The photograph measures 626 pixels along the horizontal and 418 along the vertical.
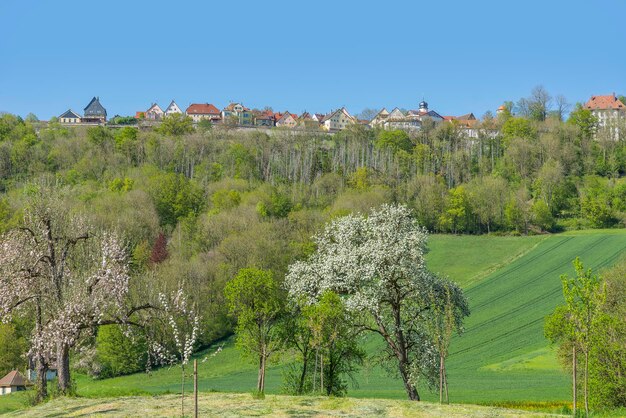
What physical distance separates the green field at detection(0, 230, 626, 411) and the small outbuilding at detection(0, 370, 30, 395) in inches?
217

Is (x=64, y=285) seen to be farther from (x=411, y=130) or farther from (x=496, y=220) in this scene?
(x=411, y=130)

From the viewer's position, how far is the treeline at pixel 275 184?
9712cm

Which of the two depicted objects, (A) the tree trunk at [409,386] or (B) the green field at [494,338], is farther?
(B) the green field at [494,338]

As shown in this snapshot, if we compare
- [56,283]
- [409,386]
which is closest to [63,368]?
[56,283]

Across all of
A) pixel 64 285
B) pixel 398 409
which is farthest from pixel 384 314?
pixel 64 285

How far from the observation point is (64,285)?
126 ft

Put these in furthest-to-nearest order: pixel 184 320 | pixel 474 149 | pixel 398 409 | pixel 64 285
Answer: pixel 474 149, pixel 184 320, pixel 64 285, pixel 398 409

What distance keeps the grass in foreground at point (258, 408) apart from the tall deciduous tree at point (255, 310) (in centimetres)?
830

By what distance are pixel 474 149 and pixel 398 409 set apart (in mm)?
144691

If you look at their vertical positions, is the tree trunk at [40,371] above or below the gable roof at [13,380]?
above

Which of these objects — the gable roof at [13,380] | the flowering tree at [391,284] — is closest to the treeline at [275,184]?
the gable roof at [13,380]

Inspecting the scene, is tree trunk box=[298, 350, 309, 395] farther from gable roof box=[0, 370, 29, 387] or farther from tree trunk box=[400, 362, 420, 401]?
gable roof box=[0, 370, 29, 387]

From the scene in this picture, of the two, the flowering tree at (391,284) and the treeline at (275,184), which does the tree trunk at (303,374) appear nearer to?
the flowering tree at (391,284)

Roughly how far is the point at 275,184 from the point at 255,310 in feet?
360
